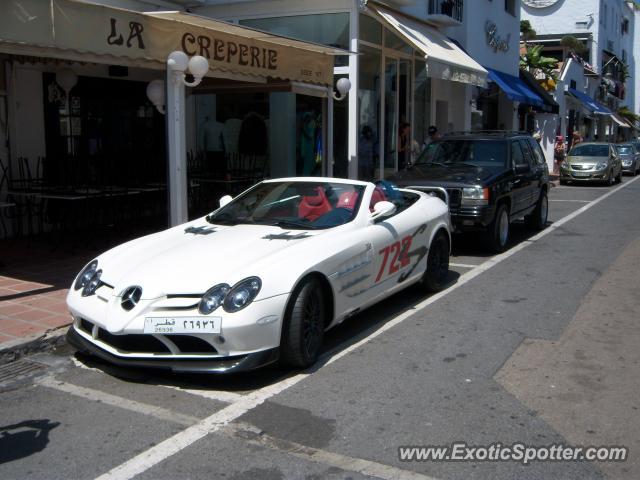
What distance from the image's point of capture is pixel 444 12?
18781 mm

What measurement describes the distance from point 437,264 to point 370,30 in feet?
28.6

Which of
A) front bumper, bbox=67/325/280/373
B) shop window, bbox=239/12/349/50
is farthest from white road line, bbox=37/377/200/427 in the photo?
shop window, bbox=239/12/349/50

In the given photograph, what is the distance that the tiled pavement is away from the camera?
19.7 feet

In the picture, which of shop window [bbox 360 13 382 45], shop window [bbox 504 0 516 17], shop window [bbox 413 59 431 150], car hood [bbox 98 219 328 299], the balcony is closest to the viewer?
car hood [bbox 98 219 328 299]

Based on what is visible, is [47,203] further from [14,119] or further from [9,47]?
[9,47]

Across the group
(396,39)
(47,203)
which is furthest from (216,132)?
(396,39)

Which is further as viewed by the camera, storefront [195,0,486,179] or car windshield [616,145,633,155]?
car windshield [616,145,633,155]

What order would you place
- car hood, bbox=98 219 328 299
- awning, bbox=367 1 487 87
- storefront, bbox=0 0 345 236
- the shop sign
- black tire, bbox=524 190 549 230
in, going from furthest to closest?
the shop sign → awning, bbox=367 1 487 87 → black tire, bbox=524 190 549 230 → storefront, bbox=0 0 345 236 → car hood, bbox=98 219 328 299

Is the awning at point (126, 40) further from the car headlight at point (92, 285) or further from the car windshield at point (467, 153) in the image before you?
the car windshield at point (467, 153)

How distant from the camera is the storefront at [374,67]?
13805 millimetres

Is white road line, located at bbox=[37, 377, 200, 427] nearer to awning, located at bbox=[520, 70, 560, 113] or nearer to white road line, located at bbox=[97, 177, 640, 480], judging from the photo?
white road line, located at bbox=[97, 177, 640, 480]

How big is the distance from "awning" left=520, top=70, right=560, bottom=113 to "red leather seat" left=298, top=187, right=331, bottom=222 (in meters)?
20.7

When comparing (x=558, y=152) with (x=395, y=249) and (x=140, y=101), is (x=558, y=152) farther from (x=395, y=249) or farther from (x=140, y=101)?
(x=395, y=249)

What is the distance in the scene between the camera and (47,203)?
1042 cm
